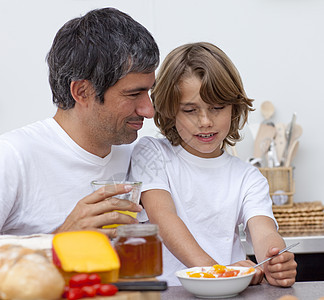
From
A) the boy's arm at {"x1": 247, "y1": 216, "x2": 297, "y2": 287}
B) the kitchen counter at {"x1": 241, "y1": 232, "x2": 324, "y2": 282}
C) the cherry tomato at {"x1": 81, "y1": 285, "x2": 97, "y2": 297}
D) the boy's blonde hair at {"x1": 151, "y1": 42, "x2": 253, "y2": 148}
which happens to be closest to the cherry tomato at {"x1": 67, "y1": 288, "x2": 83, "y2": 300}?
the cherry tomato at {"x1": 81, "y1": 285, "x2": 97, "y2": 297}

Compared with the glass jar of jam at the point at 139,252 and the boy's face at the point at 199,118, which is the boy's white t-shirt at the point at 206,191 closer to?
the boy's face at the point at 199,118

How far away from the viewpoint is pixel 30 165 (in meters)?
1.55

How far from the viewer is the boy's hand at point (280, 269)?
50.6 inches

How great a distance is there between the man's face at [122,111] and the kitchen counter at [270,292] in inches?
19.5

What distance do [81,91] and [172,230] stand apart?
486 millimetres

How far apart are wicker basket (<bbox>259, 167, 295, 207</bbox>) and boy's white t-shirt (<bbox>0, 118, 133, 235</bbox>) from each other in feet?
3.63

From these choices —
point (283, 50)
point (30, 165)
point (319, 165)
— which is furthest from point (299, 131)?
point (30, 165)

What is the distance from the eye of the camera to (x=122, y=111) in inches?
62.0

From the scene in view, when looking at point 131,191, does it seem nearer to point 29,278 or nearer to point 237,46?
point 29,278

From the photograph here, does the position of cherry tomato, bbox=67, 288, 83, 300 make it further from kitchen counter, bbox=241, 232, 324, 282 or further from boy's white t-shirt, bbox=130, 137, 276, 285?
kitchen counter, bbox=241, 232, 324, 282

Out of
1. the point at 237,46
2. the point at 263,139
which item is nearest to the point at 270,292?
the point at 263,139

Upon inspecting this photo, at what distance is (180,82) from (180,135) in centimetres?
16

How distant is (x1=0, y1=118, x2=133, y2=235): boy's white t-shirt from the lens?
1525mm

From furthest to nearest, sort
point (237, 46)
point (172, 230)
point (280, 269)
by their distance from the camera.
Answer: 1. point (237, 46)
2. point (172, 230)
3. point (280, 269)
